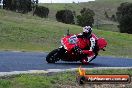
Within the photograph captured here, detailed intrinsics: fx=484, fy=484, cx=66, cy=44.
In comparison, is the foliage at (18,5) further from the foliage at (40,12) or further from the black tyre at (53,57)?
the black tyre at (53,57)

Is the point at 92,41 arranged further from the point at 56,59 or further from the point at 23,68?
the point at 23,68

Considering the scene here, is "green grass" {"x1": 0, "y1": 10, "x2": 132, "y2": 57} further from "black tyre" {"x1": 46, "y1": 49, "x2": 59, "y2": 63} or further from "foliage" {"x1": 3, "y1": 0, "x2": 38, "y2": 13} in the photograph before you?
"foliage" {"x1": 3, "y1": 0, "x2": 38, "y2": 13}

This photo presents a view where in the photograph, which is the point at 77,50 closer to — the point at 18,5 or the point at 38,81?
the point at 38,81

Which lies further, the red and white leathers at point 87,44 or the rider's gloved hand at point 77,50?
the red and white leathers at point 87,44

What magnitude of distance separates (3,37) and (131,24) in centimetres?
5376

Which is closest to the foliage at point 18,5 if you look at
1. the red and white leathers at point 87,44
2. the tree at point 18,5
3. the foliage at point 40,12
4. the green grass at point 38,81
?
the tree at point 18,5

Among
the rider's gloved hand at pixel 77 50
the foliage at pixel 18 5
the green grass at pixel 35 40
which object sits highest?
the rider's gloved hand at pixel 77 50

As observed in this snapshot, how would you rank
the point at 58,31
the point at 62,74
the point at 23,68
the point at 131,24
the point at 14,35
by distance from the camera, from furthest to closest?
the point at 131,24
the point at 58,31
the point at 14,35
the point at 23,68
the point at 62,74

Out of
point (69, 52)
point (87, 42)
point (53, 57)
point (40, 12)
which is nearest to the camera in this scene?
point (53, 57)

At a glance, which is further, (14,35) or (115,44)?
(115,44)

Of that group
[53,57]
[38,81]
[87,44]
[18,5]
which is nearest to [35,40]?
[87,44]

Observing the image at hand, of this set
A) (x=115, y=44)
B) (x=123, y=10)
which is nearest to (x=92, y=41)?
(x=115, y=44)

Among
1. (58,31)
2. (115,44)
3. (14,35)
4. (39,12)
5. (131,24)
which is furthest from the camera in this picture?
(39,12)

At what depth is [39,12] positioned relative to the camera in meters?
116
